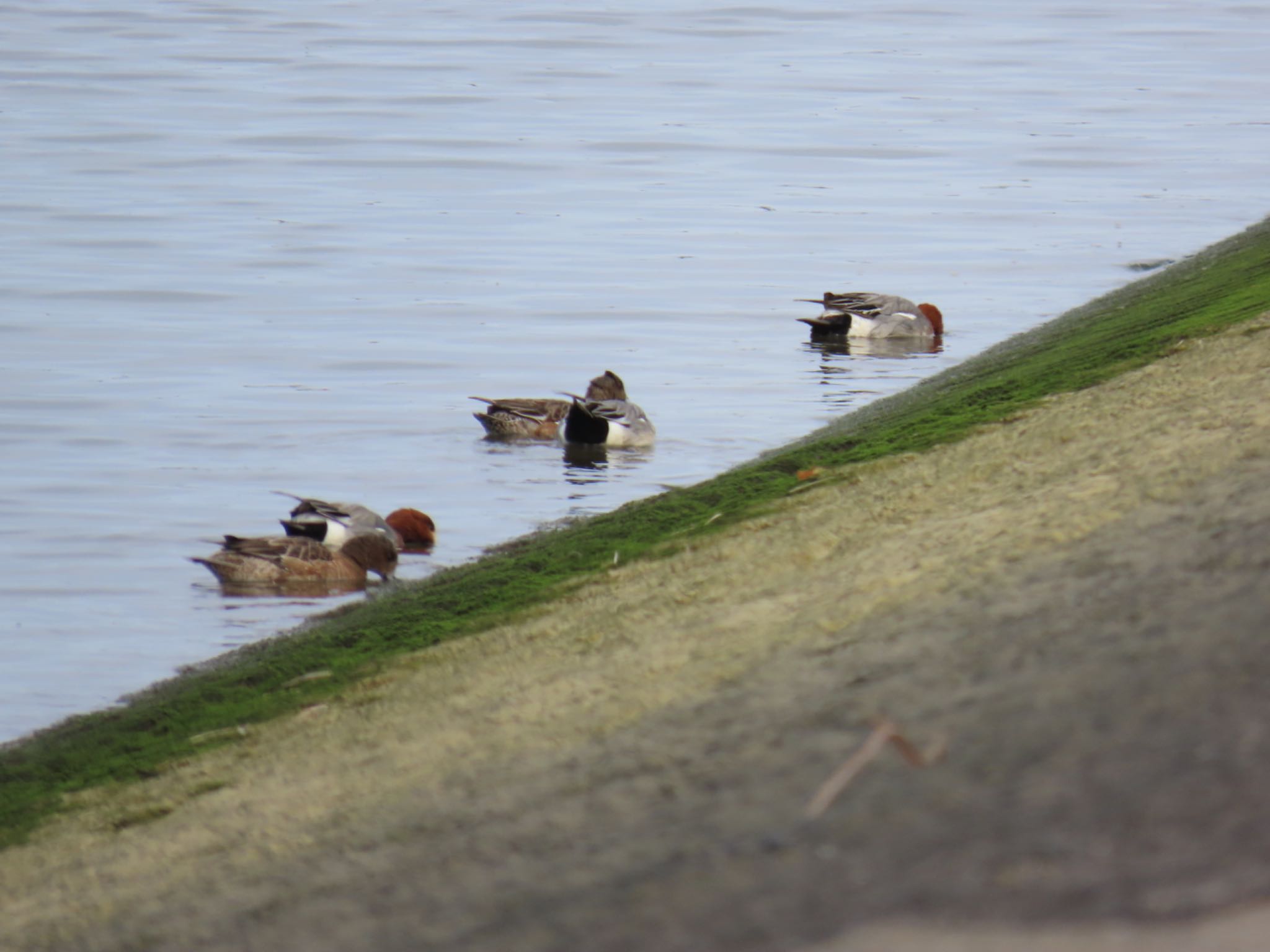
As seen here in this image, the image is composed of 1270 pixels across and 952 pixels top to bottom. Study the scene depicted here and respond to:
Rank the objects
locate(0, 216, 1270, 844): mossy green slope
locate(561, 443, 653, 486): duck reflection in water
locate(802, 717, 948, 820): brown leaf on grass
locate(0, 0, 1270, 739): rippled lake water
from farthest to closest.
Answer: locate(561, 443, 653, 486): duck reflection in water
locate(0, 0, 1270, 739): rippled lake water
locate(0, 216, 1270, 844): mossy green slope
locate(802, 717, 948, 820): brown leaf on grass

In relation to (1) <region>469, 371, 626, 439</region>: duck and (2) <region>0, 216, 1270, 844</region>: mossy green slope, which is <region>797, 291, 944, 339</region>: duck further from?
(2) <region>0, 216, 1270, 844</region>: mossy green slope

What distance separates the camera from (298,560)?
9.47 m

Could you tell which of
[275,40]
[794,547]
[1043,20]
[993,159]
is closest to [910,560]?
[794,547]

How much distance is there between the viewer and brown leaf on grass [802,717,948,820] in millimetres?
3568

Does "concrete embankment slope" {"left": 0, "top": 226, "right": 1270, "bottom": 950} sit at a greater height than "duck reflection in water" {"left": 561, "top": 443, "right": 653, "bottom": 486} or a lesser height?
lesser

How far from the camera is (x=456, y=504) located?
11.0 m

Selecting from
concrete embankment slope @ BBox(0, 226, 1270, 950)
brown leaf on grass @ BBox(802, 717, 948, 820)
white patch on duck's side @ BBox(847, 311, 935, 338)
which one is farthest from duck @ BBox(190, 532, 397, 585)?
white patch on duck's side @ BBox(847, 311, 935, 338)

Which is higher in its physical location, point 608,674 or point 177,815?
point 608,674

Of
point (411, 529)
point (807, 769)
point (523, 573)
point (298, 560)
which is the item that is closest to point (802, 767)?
point (807, 769)

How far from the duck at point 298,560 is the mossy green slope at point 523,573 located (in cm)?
68

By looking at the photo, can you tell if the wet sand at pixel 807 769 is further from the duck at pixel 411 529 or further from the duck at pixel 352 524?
the duck at pixel 411 529

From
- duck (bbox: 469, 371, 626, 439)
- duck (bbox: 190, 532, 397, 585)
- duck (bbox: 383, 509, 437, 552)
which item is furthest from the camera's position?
duck (bbox: 469, 371, 626, 439)

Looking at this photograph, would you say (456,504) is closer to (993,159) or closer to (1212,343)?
(1212,343)

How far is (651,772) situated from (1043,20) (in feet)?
146
